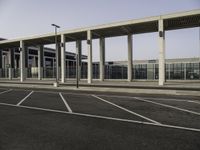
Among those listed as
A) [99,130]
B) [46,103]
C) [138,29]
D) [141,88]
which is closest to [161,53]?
[141,88]

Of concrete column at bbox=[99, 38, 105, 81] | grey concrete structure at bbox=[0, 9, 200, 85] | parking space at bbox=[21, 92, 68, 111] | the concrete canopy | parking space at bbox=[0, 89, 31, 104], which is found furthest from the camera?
concrete column at bbox=[99, 38, 105, 81]

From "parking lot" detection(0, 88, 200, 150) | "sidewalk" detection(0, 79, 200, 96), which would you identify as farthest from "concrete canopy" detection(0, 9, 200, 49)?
"parking lot" detection(0, 88, 200, 150)

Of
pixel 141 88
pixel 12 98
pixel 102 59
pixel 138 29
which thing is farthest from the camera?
pixel 102 59

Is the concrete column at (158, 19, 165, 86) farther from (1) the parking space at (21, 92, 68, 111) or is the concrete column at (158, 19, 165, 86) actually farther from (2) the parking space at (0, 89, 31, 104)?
(2) the parking space at (0, 89, 31, 104)

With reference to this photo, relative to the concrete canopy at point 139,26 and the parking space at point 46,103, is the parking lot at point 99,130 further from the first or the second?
the concrete canopy at point 139,26

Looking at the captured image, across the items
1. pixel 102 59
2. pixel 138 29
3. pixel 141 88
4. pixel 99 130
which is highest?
pixel 138 29

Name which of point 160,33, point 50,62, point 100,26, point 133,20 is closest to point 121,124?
point 160,33

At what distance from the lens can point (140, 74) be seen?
3725 centimetres

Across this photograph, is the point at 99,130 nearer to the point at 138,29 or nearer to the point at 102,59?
the point at 138,29

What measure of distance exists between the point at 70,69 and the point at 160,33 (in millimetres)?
22131

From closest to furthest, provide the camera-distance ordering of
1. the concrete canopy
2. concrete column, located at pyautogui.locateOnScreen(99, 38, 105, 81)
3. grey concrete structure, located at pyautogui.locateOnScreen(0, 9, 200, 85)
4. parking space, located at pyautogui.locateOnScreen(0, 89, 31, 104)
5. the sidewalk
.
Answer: parking space, located at pyautogui.locateOnScreen(0, 89, 31, 104) → the sidewalk → the concrete canopy → grey concrete structure, located at pyautogui.locateOnScreen(0, 9, 200, 85) → concrete column, located at pyautogui.locateOnScreen(99, 38, 105, 81)

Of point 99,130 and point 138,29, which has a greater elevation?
point 138,29

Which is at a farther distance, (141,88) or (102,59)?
(102,59)

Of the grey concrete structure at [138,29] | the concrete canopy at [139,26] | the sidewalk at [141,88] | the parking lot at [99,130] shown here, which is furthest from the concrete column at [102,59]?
the parking lot at [99,130]
